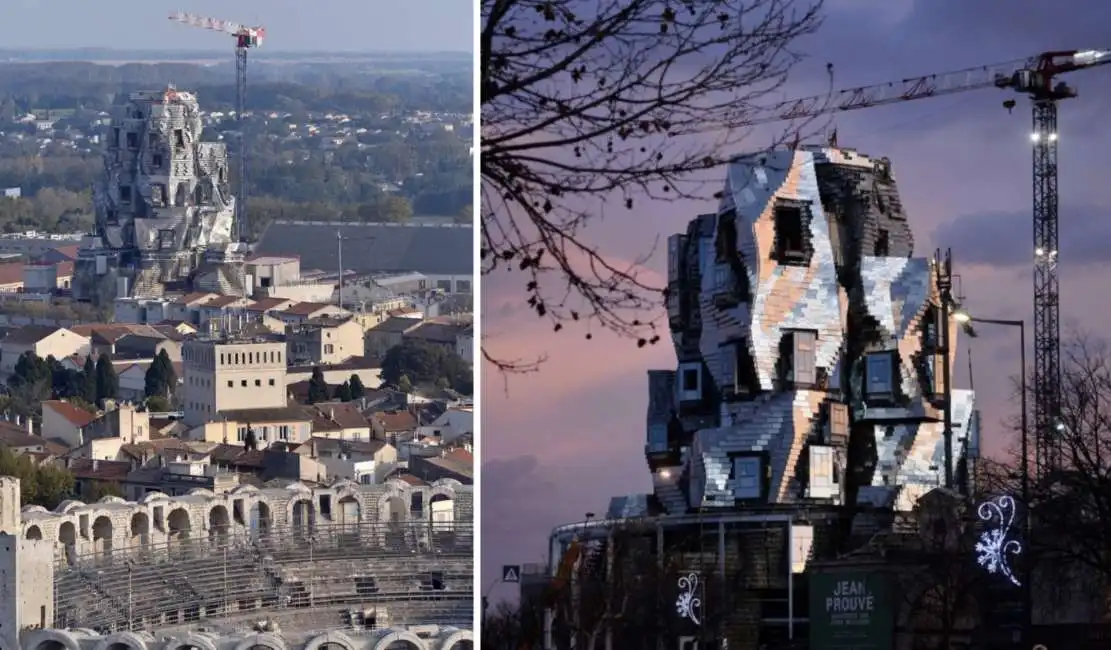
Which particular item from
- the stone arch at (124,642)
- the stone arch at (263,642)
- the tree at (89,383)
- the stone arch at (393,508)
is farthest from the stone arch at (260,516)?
the stone arch at (124,642)

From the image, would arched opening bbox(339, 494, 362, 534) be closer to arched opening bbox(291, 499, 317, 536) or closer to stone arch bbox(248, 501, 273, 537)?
arched opening bbox(291, 499, 317, 536)

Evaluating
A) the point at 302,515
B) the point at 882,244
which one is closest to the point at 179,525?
the point at 302,515

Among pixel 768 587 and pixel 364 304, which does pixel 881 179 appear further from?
pixel 364 304

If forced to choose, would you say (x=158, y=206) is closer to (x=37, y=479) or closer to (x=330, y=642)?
(x=37, y=479)

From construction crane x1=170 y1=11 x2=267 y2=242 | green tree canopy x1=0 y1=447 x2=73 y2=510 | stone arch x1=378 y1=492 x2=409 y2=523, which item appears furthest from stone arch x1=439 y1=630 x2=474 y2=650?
construction crane x1=170 y1=11 x2=267 y2=242

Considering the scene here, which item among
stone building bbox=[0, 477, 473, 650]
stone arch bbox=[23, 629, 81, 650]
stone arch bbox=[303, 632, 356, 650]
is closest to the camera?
stone arch bbox=[23, 629, 81, 650]

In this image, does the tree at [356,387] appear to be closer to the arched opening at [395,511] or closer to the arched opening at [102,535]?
the arched opening at [395,511]
